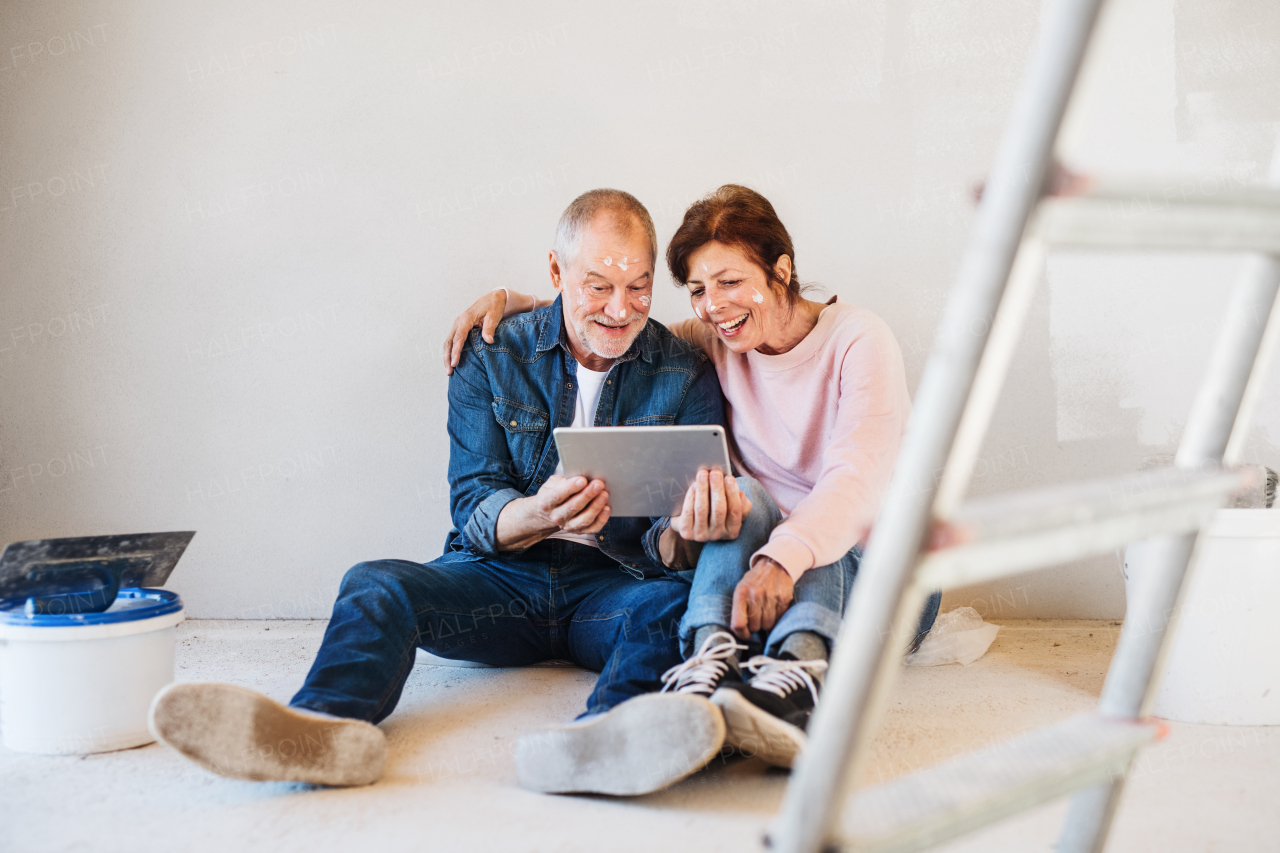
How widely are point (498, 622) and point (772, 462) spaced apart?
0.61 m

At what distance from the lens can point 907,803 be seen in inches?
26.7

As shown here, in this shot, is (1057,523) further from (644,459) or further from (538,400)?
(538,400)

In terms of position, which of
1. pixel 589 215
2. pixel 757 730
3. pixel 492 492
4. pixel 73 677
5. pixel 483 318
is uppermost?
pixel 589 215

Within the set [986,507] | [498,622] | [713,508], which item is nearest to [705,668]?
[713,508]

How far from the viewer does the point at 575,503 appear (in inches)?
61.9

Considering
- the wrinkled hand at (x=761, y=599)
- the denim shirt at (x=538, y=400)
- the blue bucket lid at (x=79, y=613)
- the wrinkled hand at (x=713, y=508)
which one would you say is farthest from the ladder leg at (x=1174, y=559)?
the blue bucket lid at (x=79, y=613)

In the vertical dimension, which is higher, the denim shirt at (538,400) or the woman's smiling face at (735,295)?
the woman's smiling face at (735,295)

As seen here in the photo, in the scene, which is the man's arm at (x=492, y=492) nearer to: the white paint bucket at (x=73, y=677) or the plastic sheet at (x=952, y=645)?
the white paint bucket at (x=73, y=677)

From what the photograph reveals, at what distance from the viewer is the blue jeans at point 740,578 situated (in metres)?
1.42

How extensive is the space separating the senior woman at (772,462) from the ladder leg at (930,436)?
57cm

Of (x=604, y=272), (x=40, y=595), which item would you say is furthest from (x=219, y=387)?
(x=604, y=272)

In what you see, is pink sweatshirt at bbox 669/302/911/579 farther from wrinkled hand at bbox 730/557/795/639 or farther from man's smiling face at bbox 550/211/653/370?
man's smiling face at bbox 550/211/653/370

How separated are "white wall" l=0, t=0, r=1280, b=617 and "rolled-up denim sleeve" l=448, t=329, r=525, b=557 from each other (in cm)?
44

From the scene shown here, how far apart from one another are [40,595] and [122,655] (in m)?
0.15
